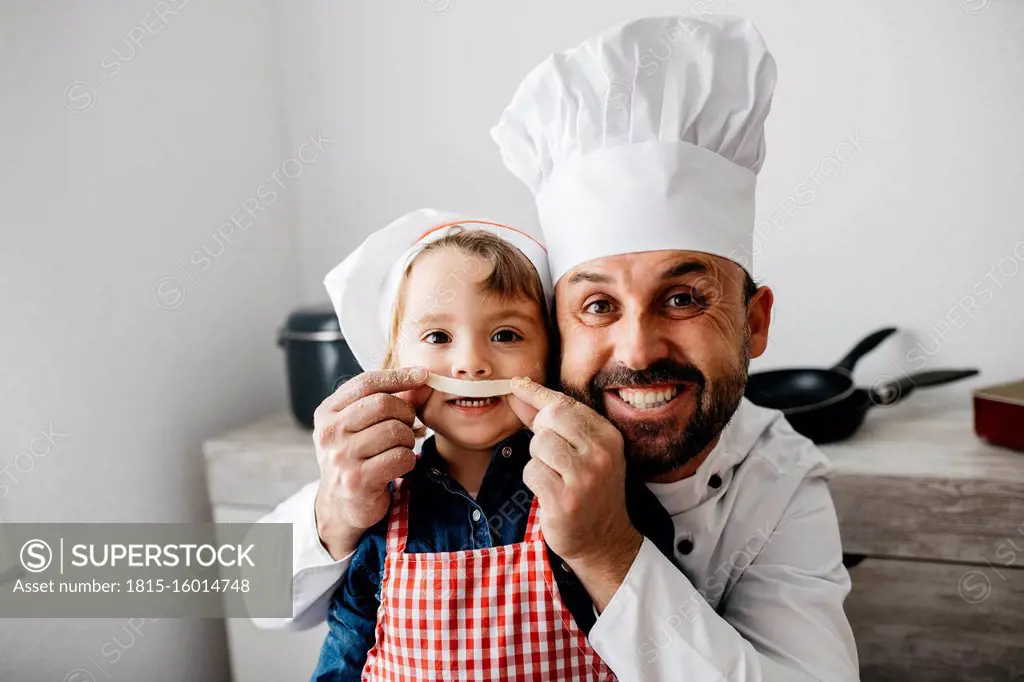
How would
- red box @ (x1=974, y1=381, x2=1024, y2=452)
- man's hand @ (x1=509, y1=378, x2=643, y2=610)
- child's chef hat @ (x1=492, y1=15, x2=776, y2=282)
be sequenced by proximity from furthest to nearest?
red box @ (x1=974, y1=381, x2=1024, y2=452) → child's chef hat @ (x1=492, y1=15, x2=776, y2=282) → man's hand @ (x1=509, y1=378, x2=643, y2=610)

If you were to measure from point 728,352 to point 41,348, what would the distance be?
1255 mm

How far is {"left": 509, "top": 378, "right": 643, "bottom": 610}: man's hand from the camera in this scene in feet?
3.06

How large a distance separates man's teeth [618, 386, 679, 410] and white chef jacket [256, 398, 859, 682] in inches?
6.6

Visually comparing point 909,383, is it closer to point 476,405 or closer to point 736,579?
point 736,579

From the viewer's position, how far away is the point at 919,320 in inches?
67.4

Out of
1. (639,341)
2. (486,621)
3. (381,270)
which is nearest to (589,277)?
(639,341)

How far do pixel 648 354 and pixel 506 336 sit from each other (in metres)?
0.19

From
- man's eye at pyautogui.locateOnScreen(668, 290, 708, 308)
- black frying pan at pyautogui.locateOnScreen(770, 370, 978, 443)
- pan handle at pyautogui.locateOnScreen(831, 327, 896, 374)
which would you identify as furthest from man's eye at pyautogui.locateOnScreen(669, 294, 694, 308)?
pan handle at pyautogui.locateOnScreen(831, 327, 896, 374)

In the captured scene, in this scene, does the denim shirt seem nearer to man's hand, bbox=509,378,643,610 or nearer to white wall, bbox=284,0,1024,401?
man's hand, bbox=509,378,643,610

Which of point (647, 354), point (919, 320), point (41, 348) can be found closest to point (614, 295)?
point (647, 354)

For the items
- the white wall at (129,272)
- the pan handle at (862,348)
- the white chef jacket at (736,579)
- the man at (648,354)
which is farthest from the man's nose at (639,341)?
the white wall at (129,272)

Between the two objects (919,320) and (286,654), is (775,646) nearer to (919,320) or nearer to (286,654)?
(919,320)

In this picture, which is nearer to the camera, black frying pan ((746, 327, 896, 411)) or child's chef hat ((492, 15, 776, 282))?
child's chef hat ((492, 15, 776, 282))

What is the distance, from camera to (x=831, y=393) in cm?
161
